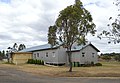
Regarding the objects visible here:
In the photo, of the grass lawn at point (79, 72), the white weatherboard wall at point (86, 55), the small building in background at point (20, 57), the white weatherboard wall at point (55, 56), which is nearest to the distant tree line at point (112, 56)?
the grass lawn at point (79, 72)

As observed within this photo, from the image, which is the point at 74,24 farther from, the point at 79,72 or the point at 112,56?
the point at 112,56

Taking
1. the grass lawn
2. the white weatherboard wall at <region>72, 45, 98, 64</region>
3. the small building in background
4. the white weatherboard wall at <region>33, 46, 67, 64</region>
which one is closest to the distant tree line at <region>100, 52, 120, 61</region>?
the grass lawn

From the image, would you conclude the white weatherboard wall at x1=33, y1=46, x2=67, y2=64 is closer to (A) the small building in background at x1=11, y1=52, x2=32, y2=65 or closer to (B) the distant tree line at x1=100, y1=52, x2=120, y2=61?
(A) the small building in background at x1=11, y1=52, x2=32, y2=65

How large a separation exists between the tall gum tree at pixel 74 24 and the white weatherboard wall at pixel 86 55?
20.2 meters

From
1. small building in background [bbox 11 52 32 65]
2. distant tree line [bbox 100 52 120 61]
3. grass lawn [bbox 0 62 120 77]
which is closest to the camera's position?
distant tree line [bbox 100 52 120 61]

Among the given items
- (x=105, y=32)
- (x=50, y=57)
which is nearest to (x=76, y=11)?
(x=105, y=32)

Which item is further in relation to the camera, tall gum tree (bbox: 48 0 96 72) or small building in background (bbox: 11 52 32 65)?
small building in background (bbox: 11 52 32 65)

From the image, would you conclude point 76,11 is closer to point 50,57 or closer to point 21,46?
point 50,57

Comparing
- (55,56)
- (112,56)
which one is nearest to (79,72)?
(112,56)

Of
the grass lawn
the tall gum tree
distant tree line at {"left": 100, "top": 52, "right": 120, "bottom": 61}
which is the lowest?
the grass lawn

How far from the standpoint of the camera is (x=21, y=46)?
12625 cm

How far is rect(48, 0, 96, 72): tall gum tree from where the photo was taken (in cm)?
3152

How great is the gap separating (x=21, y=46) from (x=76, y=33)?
317 feet

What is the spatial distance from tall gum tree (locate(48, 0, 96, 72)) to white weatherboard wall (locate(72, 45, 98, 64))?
20237 mm
